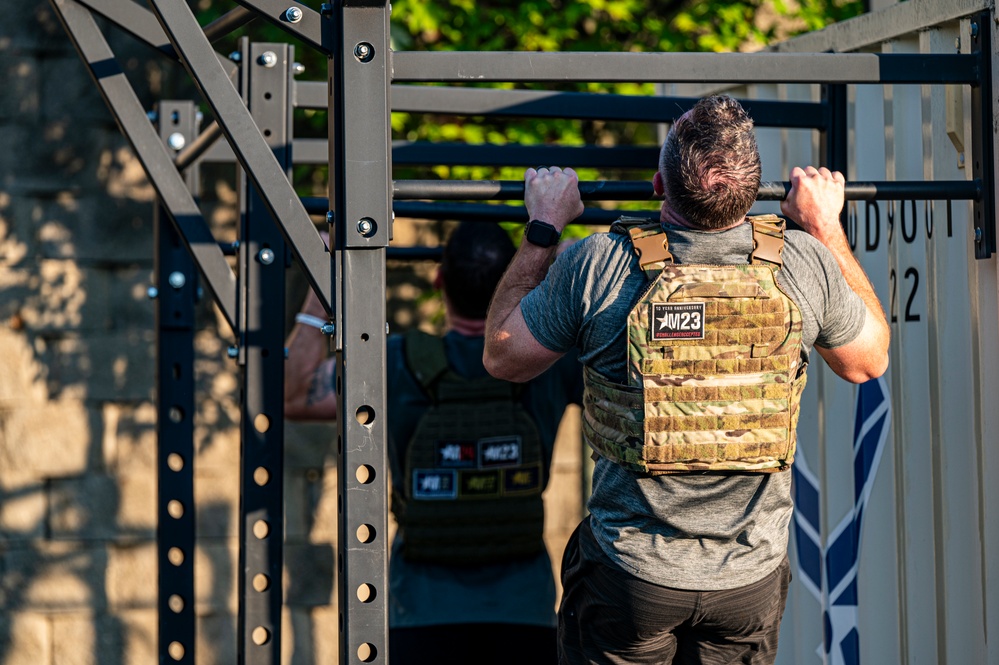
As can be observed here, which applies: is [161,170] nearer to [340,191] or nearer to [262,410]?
[262,410]

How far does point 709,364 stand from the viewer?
2047mm

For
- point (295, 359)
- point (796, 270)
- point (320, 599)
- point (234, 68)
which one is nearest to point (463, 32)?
point (234, 68)

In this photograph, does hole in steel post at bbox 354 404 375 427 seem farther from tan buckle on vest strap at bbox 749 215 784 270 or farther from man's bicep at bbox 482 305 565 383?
tan buckle on vest strap at bbox 749 215 784 270

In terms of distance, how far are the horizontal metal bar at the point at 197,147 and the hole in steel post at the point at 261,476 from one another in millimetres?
838

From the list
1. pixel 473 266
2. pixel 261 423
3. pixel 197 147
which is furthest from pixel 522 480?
pixel 197 147

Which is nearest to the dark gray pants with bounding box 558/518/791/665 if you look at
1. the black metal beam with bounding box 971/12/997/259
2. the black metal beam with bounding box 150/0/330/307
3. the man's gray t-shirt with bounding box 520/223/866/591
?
the man's gray t-shirt with bounding box 520/223/866/591

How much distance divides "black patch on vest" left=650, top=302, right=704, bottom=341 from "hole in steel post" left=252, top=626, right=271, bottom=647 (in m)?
1.40

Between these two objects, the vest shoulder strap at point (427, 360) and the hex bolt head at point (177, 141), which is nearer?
the vest shoulder strap at point (427, 360)

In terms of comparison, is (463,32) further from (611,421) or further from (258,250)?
(611,421)

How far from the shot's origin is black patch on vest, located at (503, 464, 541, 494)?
303cm

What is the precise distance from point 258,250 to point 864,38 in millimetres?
1634

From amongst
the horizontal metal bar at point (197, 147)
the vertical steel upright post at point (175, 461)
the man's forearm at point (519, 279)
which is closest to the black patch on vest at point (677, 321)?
the man's forearm at point (519, 279)

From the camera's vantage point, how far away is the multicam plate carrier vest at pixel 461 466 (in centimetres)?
298

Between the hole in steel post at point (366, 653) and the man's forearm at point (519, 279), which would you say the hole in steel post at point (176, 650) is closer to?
the hole in steel post at point (366, 653)
